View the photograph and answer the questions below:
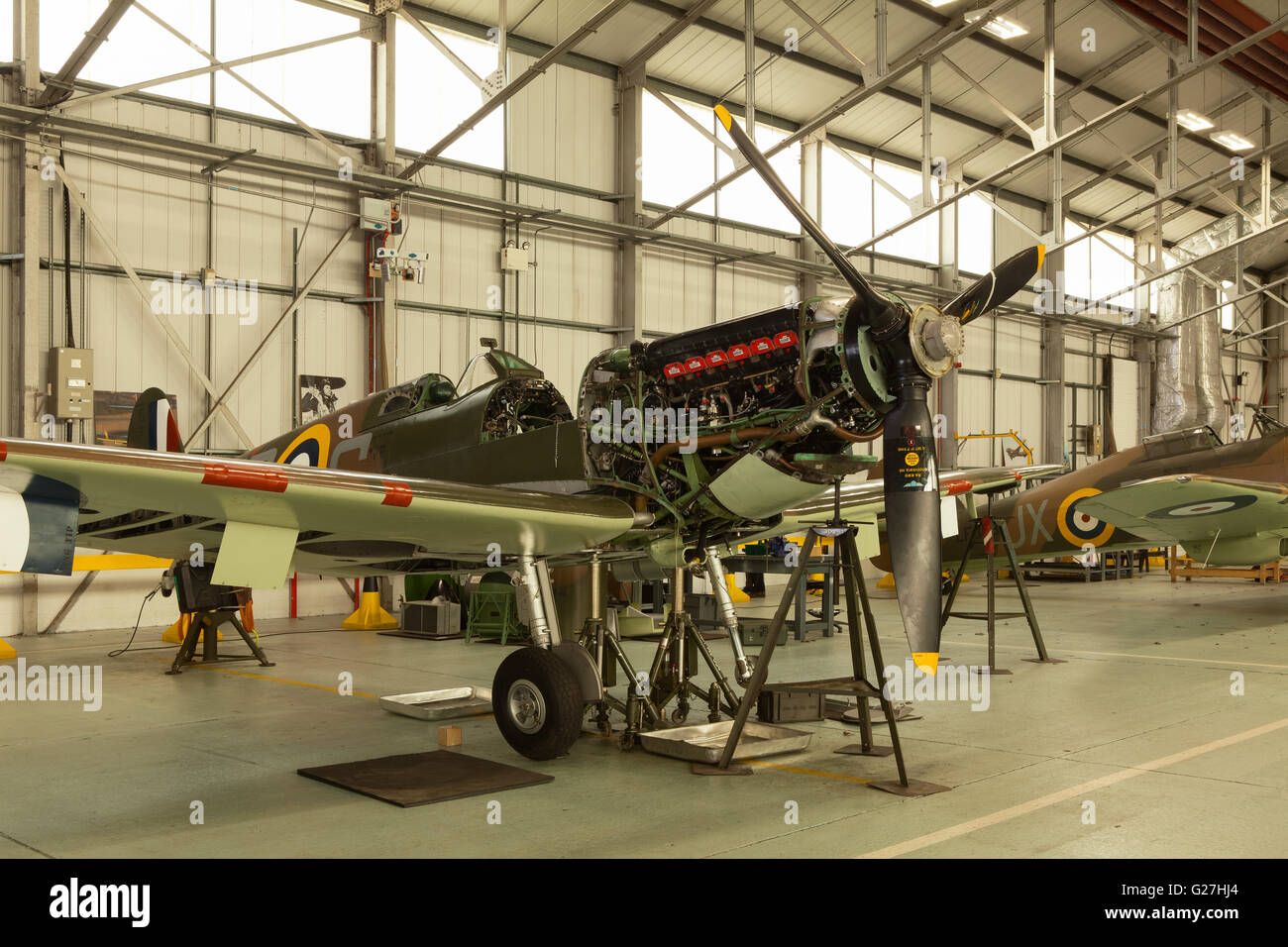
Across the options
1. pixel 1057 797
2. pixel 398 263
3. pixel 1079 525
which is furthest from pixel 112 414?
pixel 1079 525

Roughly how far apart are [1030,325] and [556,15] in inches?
560

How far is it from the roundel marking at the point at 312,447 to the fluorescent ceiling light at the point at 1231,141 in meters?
19.7

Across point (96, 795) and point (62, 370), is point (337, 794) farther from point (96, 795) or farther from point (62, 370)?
point (62, 370)

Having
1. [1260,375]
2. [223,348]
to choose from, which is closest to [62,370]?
[223,348]

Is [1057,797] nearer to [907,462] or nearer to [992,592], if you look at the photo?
[907,462]

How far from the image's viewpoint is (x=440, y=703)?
7027mm

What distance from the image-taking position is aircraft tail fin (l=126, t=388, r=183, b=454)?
7445mm

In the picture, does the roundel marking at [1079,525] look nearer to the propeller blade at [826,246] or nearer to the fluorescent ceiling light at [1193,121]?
the propeller blade at [826,246]

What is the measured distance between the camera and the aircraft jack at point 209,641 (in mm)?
8883

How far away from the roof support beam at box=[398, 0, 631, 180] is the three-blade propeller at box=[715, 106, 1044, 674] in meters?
8.61
